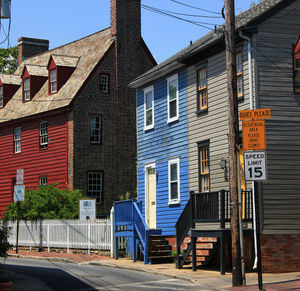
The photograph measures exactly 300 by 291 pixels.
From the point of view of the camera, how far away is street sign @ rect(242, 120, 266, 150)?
1536 cm

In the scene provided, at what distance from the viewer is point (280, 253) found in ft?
63.3

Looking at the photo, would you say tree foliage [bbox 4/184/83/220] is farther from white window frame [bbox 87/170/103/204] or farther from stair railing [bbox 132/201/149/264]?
stair railing [bbox 132/201/149/264]

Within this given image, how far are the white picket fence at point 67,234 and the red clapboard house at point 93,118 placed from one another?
4.04 meters

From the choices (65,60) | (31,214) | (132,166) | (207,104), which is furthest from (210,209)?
(65,60)

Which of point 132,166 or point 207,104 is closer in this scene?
point 207,104

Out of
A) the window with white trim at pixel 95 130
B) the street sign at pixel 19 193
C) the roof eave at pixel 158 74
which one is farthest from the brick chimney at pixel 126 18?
the street sign at pixel 19 193

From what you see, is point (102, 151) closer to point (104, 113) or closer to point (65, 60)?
point (104, 113)

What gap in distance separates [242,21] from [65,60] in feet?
57.4

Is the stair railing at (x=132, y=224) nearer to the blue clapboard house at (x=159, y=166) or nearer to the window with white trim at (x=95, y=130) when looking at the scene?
the blue clapboard house at (x=159, y=166)

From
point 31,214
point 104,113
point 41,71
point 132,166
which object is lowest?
point 31,214

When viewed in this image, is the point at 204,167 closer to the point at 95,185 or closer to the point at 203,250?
the point at 203,250

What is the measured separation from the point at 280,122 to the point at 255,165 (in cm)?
543

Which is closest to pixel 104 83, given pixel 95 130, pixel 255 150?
pixel 95 130

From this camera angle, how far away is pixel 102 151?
34594 mm
